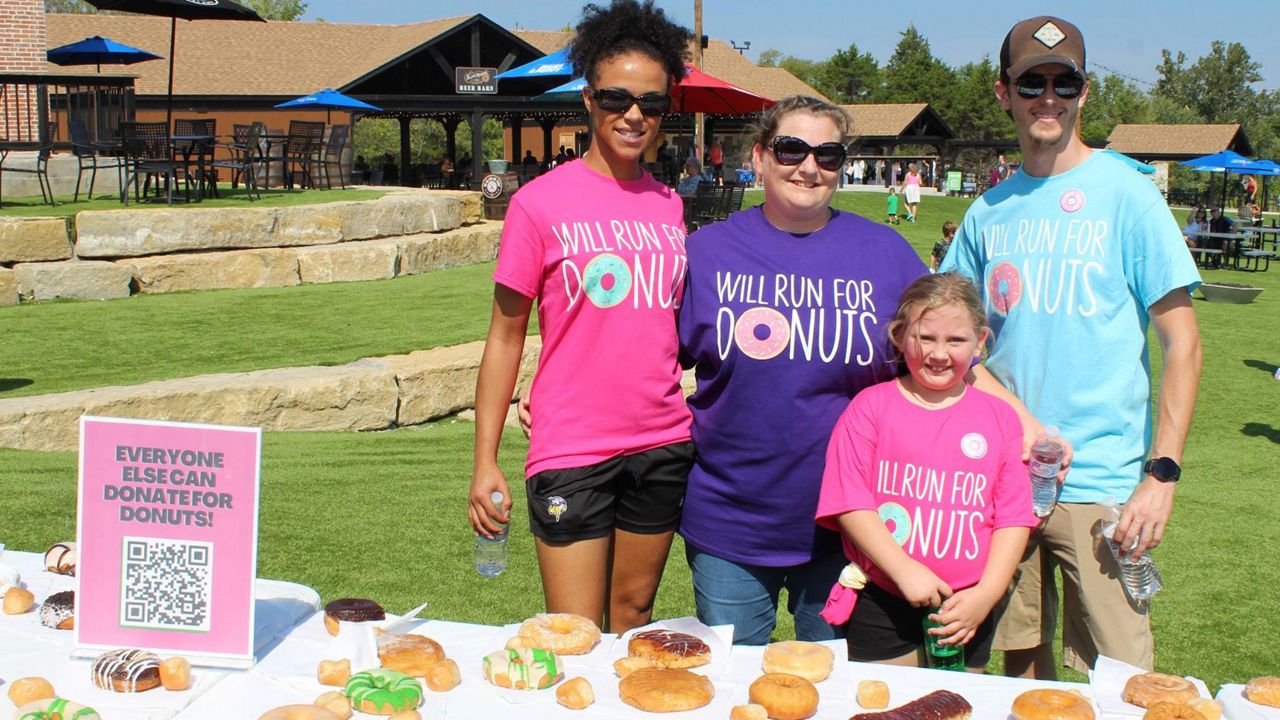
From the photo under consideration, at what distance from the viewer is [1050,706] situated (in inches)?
77.6

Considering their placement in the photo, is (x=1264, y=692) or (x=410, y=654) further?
(x=410, y=654)

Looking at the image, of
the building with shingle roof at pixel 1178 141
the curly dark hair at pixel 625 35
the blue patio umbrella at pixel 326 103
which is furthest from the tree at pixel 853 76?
the curly dark hair at pixel 625 35

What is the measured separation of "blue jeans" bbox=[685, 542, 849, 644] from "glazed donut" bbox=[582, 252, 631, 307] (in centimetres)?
63

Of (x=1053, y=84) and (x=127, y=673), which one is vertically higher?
(x=1053, y=84)

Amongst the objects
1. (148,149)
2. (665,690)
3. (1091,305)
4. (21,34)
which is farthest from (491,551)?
(21,34)

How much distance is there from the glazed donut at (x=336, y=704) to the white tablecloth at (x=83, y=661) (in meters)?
0.28

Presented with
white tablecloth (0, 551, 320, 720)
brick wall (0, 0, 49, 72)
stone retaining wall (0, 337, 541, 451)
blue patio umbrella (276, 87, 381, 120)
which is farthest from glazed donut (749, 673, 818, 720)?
blue patio umbrella (276, 87, 381, 120)

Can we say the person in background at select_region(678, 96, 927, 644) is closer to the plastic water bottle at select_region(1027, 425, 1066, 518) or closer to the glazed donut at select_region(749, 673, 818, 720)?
the plastic water bottle at select_region(1027, 425, 1066, 518)

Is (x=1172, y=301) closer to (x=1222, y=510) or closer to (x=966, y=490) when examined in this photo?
(x=966, y=490)

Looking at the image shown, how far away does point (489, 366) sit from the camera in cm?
276

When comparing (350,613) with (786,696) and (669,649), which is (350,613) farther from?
(786,696)

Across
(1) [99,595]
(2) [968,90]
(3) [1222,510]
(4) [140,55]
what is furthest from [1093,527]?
(2) [968,90]

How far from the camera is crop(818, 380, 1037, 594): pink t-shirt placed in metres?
2.47

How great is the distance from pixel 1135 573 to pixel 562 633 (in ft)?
4.36
